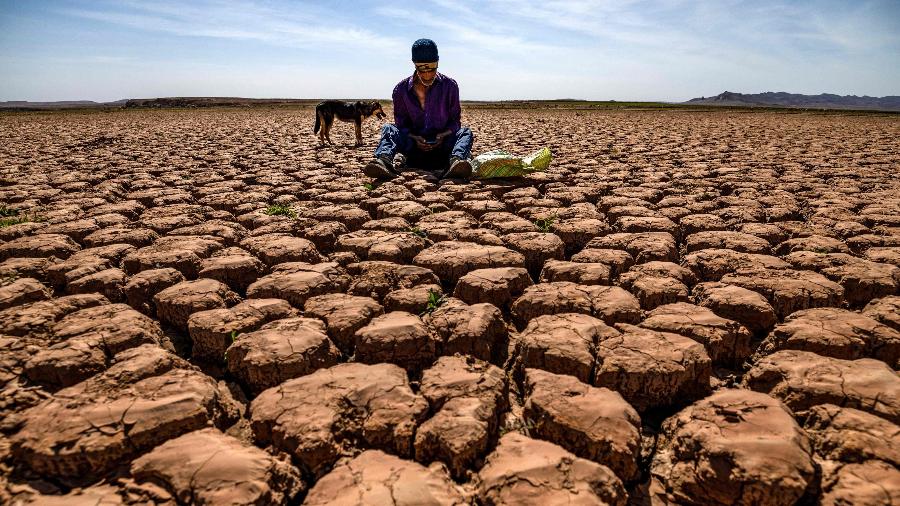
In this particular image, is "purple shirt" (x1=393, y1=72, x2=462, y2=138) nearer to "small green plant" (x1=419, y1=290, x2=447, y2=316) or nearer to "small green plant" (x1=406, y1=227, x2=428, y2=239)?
"small green plant" (x1=406, y1=227, x2=428, y2=239)

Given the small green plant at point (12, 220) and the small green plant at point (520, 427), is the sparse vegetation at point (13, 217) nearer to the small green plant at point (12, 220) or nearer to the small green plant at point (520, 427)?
the small green plant at point (12, 220)

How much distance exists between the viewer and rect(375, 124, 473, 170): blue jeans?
4.12 metres

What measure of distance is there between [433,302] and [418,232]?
2.78 feet

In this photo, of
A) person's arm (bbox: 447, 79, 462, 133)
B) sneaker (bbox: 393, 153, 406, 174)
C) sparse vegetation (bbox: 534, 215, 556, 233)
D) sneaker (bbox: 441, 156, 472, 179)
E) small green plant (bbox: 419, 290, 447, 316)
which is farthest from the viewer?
sneaker (bbox: 393, 153, 406, 174)

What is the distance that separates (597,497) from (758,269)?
147 cm

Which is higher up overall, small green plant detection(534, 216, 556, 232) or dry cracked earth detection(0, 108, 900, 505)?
small green plant detection(534, 216, 556, 232)

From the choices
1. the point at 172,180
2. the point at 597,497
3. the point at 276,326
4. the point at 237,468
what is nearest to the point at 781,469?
the point at 597,497

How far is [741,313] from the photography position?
161cm

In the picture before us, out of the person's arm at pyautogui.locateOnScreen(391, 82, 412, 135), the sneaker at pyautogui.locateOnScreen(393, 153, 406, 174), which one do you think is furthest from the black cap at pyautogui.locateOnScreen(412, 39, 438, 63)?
the sneaker at pyautogui.locateOnScreen(393, 153, 406, 174)

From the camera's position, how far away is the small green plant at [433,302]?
5.53 feet

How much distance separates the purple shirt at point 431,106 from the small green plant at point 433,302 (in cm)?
281

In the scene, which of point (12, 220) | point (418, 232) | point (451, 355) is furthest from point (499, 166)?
point (12, 220)

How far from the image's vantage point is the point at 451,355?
1440 mm

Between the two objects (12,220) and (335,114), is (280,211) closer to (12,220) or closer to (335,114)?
(12,220)
